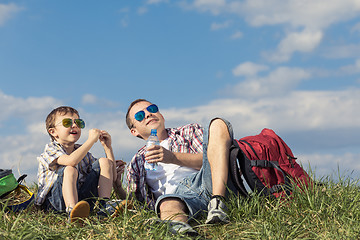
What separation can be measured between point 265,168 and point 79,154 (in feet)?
8.11

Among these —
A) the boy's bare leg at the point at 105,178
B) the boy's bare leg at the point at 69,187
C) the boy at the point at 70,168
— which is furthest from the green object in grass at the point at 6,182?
the boy's bare leg at the point at 105,178

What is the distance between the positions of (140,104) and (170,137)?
748mm

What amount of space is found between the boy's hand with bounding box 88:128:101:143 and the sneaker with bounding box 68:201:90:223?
107 centimetres

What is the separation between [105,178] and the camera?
5.89 m

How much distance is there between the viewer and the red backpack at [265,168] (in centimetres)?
515

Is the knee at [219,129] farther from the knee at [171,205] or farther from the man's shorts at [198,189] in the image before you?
the knee at [171,205]

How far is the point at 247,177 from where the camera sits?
5176 mm

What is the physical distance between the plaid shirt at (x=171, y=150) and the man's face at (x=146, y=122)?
200 mm

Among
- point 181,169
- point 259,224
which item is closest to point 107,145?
point 181,169

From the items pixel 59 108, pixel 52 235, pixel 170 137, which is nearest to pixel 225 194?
pixel 170 137

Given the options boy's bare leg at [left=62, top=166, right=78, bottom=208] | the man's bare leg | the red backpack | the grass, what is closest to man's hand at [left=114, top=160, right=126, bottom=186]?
boy's bare leg at [left=62, top=166, right=78, bottom=208]

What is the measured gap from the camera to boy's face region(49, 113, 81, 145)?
19.7 feet

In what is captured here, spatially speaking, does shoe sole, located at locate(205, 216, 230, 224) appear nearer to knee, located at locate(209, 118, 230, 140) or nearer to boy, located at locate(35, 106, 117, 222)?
knee, located at locate(209, 118, 230, 140)

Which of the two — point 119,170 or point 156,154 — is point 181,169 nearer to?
point 156,154
